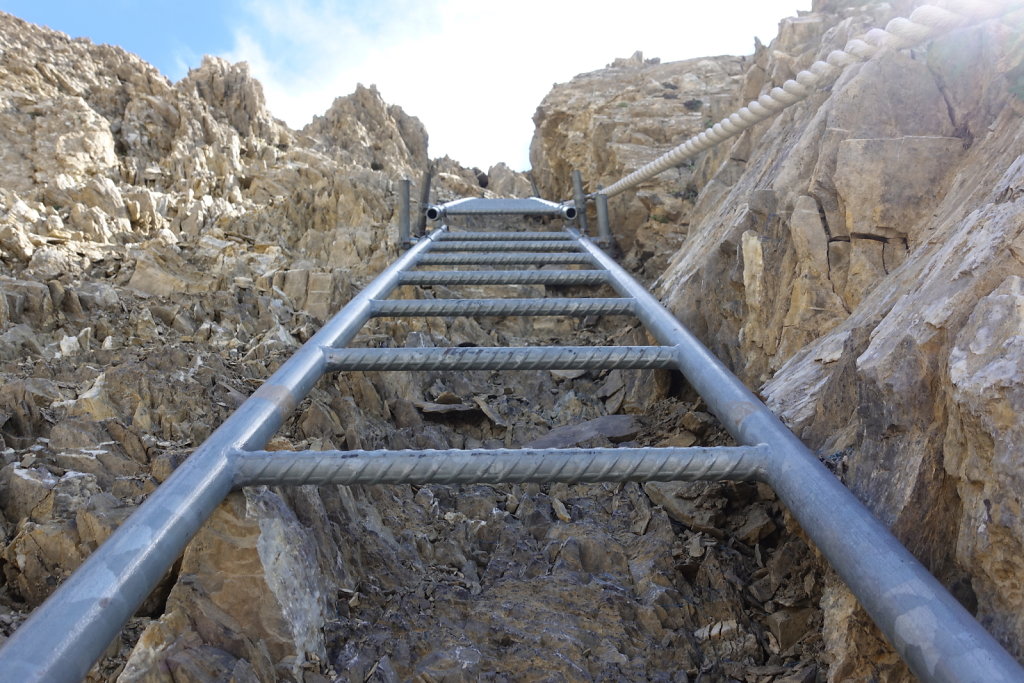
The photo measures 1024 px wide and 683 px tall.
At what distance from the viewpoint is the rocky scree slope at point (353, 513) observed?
1474mm

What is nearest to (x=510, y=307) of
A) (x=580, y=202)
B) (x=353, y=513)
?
(x=353, y=513)

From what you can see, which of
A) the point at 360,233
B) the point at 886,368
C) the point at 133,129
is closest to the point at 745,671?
the point at 886,368

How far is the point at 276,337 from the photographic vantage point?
3.49m

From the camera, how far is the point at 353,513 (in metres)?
1.95

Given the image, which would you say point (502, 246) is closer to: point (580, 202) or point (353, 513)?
point (580, 202)

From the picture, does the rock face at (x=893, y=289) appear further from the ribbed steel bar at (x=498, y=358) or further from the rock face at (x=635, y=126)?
the rock face at (x=635, y=126)

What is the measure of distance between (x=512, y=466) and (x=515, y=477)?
0.08 feet

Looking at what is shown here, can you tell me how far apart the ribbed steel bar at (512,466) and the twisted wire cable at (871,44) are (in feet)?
5.97

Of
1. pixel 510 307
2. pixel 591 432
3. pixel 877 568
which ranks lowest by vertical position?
pixel 591 432

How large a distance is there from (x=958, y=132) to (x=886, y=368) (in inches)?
53.8

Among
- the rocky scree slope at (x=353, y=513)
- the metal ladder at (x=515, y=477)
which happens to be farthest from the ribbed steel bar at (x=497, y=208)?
the metal ladder at (x=515, y=477)

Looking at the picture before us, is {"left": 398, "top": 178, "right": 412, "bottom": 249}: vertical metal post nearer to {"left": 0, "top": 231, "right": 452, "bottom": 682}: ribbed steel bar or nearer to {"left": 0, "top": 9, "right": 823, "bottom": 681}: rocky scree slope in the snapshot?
{"left": 0, "top": 9, "right": 823, "bottom": 681}: rocky scree slope

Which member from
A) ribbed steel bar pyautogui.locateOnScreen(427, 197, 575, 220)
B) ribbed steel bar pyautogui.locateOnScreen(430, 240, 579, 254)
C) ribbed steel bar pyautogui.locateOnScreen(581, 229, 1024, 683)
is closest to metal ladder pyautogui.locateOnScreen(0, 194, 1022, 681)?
ribbed steel bar pyautogui.locateOnScreen(581, 229, 1024, 683)

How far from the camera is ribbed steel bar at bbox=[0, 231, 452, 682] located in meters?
1.11
